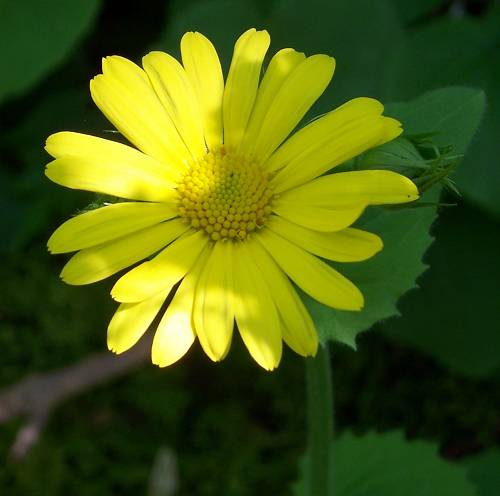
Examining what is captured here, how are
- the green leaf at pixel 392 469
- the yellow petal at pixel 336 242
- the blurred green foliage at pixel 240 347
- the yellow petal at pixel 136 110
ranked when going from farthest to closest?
1. the blurred green foliage at pixel 240 347
2. the green leaf at pixel 392 469
3. the yellow petal at pixel 136 110
4. the yellow petal at pixel 336 242

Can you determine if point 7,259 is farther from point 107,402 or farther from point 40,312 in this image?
point 107,402

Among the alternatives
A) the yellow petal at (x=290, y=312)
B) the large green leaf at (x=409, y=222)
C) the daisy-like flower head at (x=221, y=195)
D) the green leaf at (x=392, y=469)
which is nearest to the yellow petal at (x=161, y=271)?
the daisy-like flower head at (x=221, y=195)

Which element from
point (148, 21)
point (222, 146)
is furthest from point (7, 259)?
point (222, 146)

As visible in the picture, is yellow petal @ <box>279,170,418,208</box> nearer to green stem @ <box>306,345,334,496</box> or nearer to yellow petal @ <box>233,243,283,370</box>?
yellow petal @ <box>233,243,283,370</box>

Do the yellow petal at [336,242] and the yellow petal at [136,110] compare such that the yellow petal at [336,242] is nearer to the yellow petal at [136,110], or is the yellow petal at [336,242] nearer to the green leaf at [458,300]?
the yellow petal at [136,110]

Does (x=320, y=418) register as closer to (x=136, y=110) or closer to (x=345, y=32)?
(x=136, y=110)

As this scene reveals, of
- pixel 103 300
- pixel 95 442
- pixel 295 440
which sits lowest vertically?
pixel 295 440

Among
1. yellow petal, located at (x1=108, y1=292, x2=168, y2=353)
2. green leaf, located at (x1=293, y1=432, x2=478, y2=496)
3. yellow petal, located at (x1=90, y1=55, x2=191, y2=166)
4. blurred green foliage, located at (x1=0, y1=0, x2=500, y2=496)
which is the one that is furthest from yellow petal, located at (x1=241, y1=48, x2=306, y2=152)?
blurred green foliage, located at (x1=0, y1=0, x2=500, y2=496)
